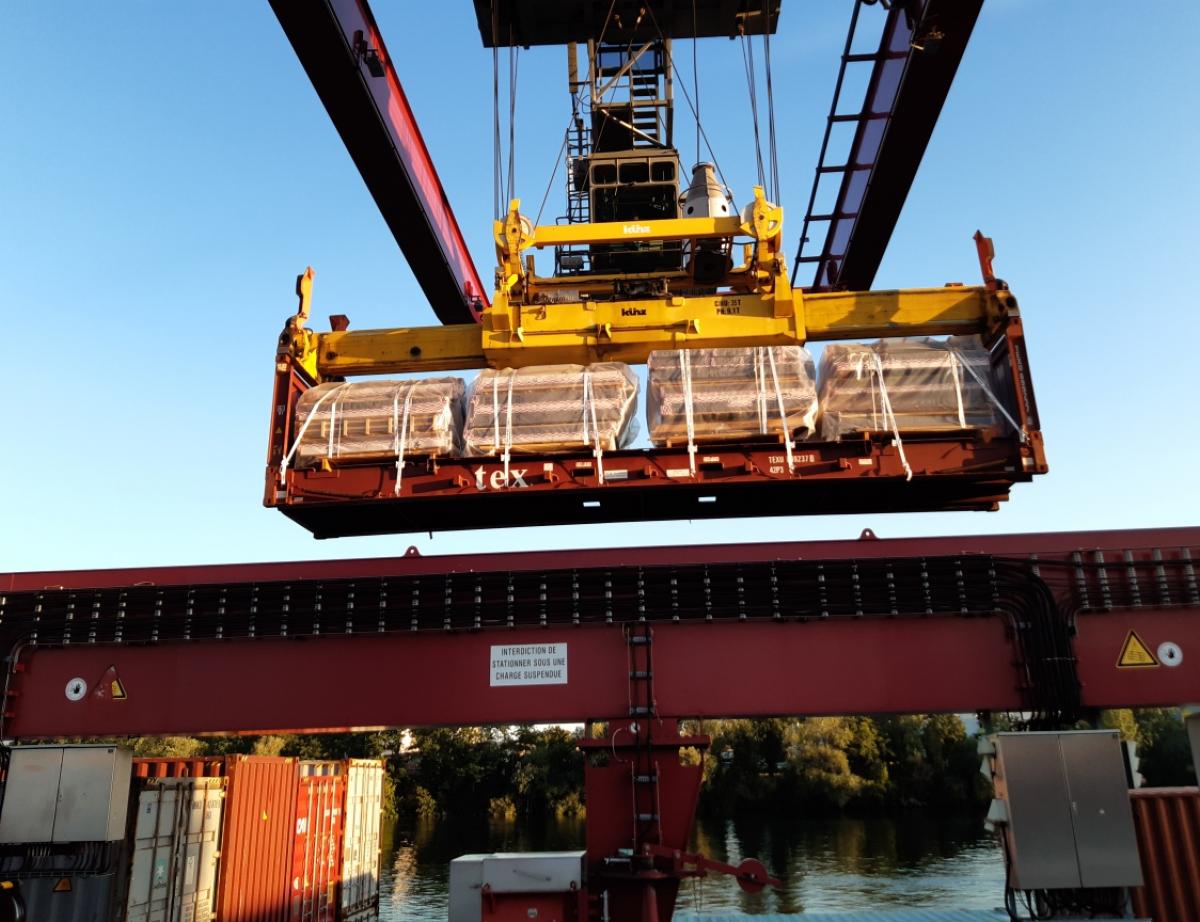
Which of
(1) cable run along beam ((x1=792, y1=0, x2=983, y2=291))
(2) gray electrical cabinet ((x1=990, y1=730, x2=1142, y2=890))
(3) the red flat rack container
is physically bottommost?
(2) gray electrical cabinet ((x1=990, y1=730, x2=1142, y2=890))

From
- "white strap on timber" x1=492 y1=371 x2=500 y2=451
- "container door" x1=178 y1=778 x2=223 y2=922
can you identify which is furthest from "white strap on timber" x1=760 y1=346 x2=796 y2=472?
"container door" x1=178 y1=778 x2=223 y2=922

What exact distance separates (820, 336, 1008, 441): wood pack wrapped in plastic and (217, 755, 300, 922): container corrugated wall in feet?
32.1

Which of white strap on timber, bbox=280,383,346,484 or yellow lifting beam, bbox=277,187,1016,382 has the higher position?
yellow lifting beam, bbox=277,187,1016,382

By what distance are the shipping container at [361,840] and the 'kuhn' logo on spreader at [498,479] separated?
34.6 ft

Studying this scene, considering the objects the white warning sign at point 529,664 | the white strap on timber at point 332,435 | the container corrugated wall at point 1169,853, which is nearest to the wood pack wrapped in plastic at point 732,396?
the white warning sign at point 529,664

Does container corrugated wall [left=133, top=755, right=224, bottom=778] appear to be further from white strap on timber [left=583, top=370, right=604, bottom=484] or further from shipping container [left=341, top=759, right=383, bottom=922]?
white strap on timber [left=583, top=370, right=604, bottom=484]

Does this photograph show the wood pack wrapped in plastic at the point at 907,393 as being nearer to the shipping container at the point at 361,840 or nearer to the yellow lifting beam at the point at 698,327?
the yellow lifting beam at the point at 698,327

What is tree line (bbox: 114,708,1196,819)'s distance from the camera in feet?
149

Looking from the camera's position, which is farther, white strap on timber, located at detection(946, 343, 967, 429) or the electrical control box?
white strap on timber, located at detection(946, 343, 967, 429)

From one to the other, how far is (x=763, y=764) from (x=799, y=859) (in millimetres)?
15386

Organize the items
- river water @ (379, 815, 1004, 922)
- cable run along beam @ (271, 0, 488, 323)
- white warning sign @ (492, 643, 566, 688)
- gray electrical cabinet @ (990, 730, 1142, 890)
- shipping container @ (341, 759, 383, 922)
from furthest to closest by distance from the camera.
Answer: river water @ (379, 815, 1004, 922) → shipping container @ (341, 759, 383, 922) → cable run along beam @ (271, 0, 488, 323) → white warning sign @ (492, 643, 566, 688) → gray electrical cabinet @ (990, 730, 1142, 890)

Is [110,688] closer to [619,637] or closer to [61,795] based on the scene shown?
[61,795]

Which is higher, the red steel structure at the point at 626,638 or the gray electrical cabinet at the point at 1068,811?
the red steel structure at the point at 626,638

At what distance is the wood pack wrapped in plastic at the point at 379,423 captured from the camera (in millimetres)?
8297
